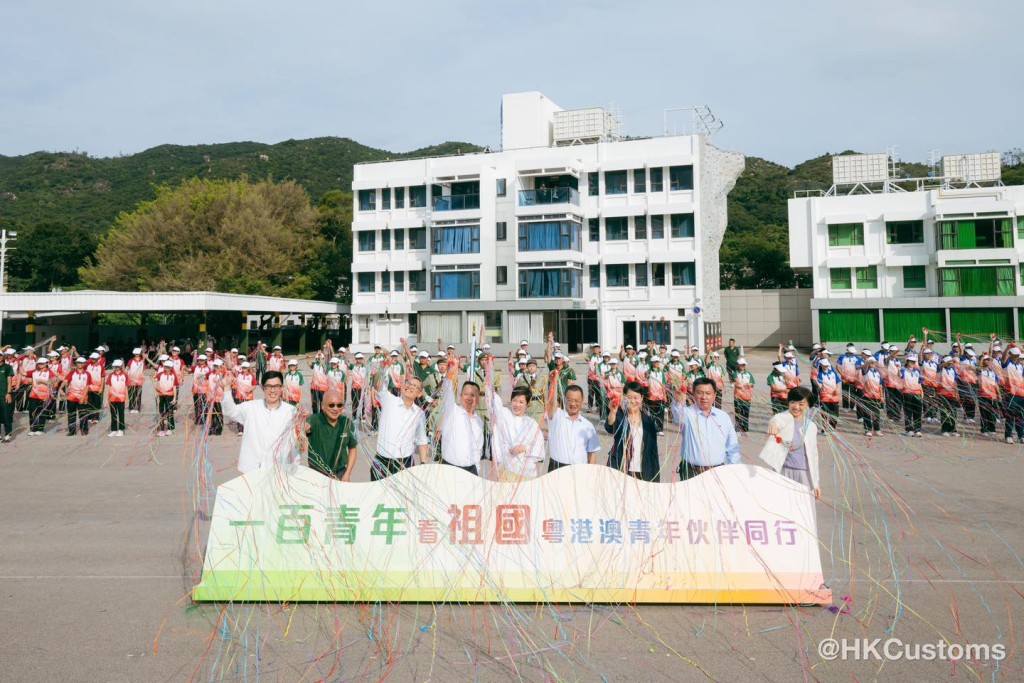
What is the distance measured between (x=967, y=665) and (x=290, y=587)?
4560 mm

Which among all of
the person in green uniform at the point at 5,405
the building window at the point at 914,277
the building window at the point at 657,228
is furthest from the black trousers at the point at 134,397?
the building window at the point at 914,277

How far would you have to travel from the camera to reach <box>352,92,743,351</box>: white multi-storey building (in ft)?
124

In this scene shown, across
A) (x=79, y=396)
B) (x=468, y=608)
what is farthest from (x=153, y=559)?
(x=79, y=396)

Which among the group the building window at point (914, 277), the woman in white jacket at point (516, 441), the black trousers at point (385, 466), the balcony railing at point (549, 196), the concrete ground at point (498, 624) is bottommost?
the concrete ground at point (498, 624)

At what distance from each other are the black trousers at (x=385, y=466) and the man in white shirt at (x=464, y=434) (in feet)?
1.34

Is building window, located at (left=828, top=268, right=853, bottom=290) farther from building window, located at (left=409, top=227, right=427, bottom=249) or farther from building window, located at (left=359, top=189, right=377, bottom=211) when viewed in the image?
building window, located at (left=359, top=189, right=377, bottom=211)

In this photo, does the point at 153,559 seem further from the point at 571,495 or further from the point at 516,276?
the point at 516,276

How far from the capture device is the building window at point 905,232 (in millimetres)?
37062

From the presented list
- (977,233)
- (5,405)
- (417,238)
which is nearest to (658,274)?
(417,238)

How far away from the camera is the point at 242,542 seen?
5.30m

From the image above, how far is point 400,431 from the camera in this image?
6531 millimetres

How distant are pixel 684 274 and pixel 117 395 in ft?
97.4

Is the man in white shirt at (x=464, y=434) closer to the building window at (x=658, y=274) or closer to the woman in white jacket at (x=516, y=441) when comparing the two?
the woman in white jacket at (x=516, y=441)

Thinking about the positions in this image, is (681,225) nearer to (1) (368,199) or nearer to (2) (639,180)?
(2) (639,180)
